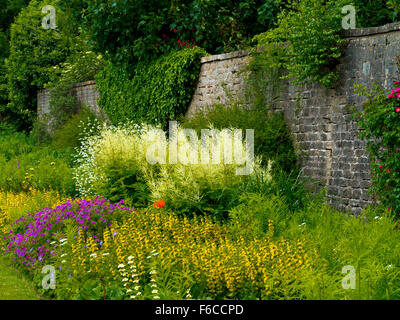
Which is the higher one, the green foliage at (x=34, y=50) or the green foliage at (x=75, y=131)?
the green foliage at (x=34, y=50)

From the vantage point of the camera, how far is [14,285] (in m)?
5.98

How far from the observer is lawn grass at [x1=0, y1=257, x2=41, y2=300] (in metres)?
5.56

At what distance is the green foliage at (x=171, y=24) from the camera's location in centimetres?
1311

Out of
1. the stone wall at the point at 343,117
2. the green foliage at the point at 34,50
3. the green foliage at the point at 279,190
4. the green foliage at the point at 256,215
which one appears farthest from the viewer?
the green foliage at the point at 34,50

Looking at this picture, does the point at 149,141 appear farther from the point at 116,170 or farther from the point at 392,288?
the point at 392,288

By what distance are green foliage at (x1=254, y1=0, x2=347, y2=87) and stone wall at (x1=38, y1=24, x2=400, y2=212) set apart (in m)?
0.19

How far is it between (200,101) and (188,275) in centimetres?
742

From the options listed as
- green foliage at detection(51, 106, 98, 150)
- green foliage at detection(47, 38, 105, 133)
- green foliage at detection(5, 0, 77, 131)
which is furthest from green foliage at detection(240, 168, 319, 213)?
green foliage at detection(5, 0, 77, 131)

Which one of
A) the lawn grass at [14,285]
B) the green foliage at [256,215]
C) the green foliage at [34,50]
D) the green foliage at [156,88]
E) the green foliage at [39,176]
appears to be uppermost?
the green foliage at [34,50]

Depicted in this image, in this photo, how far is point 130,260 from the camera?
217 inches

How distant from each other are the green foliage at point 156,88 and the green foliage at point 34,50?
675 cm

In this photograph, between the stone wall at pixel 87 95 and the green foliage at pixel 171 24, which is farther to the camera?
the stone wall at pixel 87 95

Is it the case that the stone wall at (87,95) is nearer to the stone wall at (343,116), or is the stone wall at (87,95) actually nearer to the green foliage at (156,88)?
the green foliage at (156,88)

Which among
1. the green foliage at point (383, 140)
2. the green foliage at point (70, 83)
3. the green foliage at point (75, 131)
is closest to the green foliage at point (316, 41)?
the green foliage at point (383, 140)
